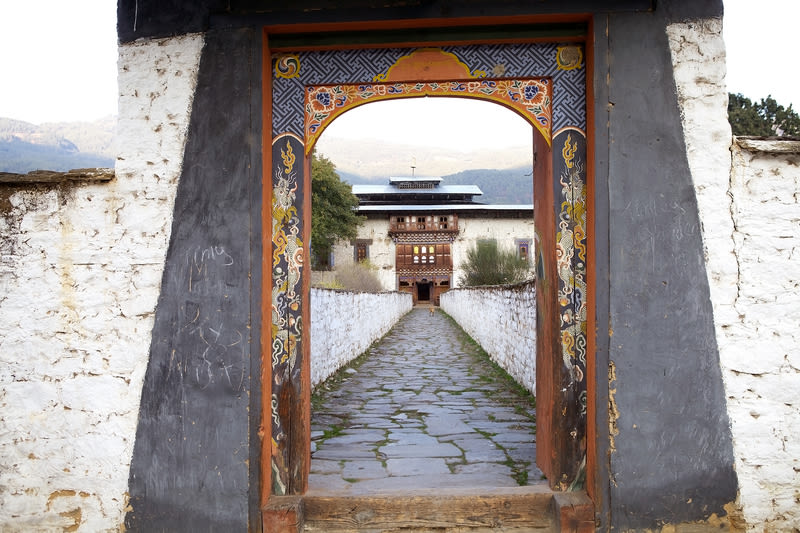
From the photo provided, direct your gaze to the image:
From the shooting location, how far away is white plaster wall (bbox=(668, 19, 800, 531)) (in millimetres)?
3439

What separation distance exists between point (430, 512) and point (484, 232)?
3655 cm

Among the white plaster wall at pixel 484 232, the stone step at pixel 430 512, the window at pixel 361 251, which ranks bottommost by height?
the stone step at pixel 430 512

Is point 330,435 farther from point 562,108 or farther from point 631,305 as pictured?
point 562,108

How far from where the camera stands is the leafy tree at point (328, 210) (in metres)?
33.0

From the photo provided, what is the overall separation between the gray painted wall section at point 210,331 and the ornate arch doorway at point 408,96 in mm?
150

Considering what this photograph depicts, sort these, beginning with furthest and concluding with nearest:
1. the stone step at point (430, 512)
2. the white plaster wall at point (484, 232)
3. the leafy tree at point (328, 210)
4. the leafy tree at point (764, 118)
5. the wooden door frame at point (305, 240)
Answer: the white plaster wall at point (484, 232), the leafy tree at point (328, 210), the leafy tree at point (764, 118), the stone step at point (430, 512), the wooden door frame at point (305, 240)

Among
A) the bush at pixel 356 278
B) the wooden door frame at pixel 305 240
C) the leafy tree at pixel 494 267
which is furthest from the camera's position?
the bush at pixel 356 278

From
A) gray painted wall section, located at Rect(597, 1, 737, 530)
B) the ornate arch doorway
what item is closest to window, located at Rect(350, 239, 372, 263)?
the ornate arch doorway

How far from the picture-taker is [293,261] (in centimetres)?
378

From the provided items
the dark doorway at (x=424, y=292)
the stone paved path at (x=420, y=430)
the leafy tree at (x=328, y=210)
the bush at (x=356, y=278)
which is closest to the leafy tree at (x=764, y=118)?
the bush at (x=356, y=278)

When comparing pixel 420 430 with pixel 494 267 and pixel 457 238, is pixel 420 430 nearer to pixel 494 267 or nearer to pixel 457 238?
pixel 494 267

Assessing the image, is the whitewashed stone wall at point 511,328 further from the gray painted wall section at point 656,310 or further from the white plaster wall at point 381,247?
the white plaster wall at point 381,247

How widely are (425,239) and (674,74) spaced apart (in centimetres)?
3650

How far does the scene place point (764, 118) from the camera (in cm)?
2152
